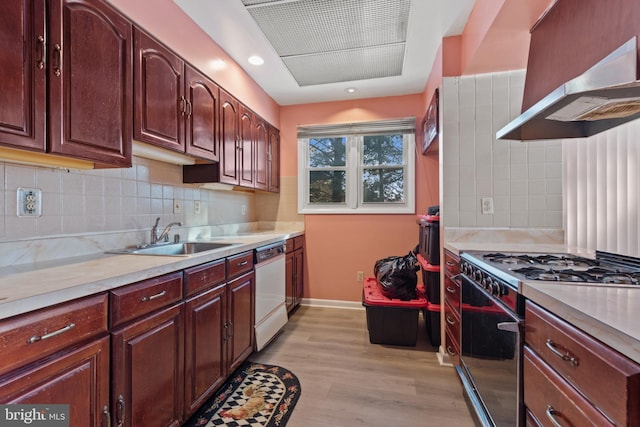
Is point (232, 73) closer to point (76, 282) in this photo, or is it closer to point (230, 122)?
point (230, 122)

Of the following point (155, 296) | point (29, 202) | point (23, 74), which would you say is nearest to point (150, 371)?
point (155, 296)

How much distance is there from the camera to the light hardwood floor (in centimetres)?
163

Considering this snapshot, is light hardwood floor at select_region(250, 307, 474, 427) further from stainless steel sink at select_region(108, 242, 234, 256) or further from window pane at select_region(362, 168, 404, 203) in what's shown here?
window pane at select_region(362, 168, 404, 203)

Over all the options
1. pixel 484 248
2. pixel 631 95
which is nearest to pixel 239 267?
pixel 484 248

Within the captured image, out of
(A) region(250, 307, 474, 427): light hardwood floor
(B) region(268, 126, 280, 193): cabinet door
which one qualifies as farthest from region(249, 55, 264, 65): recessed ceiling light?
(A) region(250, 307, 474, 427): light hardwood floor

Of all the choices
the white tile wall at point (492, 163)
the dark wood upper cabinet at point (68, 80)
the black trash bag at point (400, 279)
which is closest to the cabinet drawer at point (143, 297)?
the dark wood upper cabinet at point (68, 80)

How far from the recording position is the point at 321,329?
2828mm

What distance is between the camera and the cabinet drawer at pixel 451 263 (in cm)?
190

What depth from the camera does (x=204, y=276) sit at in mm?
1608

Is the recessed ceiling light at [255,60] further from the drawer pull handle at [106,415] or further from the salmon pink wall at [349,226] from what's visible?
the drawer pull handle at [106,415]

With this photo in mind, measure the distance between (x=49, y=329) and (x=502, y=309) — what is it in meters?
1.59

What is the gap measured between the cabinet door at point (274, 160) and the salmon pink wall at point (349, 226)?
10 cm

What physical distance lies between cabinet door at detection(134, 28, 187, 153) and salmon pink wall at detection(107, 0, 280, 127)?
0.10 metres

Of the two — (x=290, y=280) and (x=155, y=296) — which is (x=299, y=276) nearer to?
(x=290, y=280)
